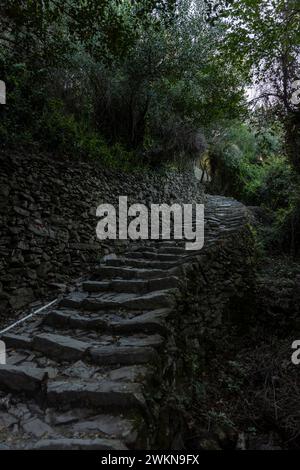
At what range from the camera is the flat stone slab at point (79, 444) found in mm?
1934

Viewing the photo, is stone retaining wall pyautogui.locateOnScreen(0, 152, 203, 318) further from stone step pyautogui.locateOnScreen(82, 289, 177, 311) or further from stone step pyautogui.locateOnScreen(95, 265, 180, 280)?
stone step pyautogui.locateOnScreen(82, 289, 177, 311)

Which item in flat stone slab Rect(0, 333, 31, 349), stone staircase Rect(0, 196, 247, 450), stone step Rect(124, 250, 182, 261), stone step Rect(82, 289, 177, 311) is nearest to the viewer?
stone staircase Rect(0, 196, 247, 450)

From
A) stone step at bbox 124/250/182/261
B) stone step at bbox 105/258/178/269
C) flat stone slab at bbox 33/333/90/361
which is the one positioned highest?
stone step at bbox 124/250/182/261

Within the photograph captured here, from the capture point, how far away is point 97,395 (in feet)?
7.70

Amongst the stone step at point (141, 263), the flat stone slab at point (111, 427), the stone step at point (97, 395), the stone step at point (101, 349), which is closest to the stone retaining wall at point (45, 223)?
the stone step at point (141, 263)

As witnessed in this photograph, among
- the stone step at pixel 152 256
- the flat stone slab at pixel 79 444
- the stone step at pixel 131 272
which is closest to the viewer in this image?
the flat stone slab at pixel 79 444

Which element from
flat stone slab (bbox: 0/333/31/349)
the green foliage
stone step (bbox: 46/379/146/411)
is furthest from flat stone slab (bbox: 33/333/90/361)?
the green foliage

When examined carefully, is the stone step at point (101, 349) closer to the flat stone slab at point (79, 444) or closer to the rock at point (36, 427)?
the rock at point (36, 427)

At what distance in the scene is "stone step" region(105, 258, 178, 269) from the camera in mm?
4448

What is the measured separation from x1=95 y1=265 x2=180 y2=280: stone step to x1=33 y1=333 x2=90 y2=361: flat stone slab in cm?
141

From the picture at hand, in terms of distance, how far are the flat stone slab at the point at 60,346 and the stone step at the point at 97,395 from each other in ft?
1.32

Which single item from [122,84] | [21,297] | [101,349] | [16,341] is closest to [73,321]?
[16,341]

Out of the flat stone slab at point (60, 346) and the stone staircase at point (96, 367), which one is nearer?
the stone staircase at point (96, 367)

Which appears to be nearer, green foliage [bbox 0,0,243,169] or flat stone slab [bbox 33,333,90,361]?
flat stone slab [bbox 33,333,90,361]
